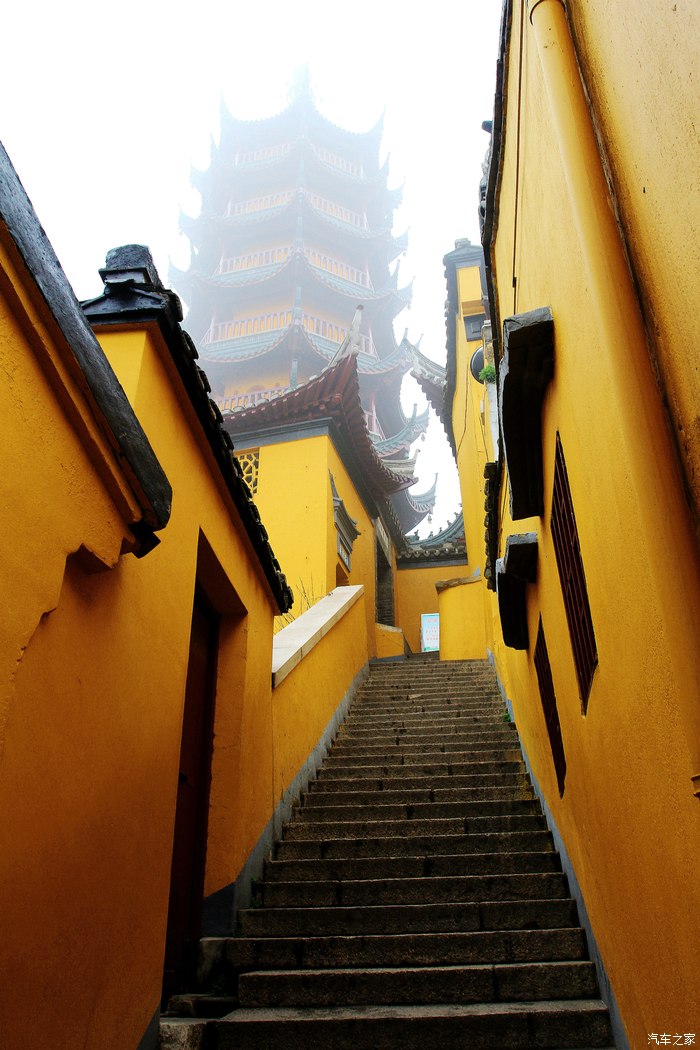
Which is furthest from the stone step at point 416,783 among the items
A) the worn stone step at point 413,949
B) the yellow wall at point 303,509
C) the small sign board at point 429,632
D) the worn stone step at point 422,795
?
the small sign board at point 429,632

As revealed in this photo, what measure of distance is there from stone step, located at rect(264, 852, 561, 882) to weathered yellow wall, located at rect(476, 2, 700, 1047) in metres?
1.05

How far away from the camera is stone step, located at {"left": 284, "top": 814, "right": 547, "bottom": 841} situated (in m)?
4.67

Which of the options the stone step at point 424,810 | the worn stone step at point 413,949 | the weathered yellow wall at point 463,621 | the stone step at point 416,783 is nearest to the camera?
the worn stone step at point 413,949

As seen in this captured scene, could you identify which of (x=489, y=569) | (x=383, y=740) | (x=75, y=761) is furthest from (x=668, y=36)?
(x=383, y=740)

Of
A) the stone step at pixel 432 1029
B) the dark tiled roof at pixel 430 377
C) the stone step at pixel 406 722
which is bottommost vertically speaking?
the stone step at pixel 432 1029

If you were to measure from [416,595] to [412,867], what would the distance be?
35.9 feet

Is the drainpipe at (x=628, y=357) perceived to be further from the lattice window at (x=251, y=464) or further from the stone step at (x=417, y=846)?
the lattice window at (x=251, y=464)

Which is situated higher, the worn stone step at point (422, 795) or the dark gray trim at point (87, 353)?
the dark gray trim at point (87, 353)

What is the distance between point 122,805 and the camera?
253 centimetres

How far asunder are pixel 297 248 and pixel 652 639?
73.1ft

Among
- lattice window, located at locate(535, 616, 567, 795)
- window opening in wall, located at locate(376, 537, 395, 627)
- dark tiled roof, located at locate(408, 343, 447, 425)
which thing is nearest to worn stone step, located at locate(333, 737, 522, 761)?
lattice window, located at locate(535, 616, 567, 795)

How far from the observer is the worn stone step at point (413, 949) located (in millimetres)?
3449

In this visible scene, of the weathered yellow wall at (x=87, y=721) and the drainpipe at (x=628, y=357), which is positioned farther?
the weathered yellow wall at (x=87, y=721)

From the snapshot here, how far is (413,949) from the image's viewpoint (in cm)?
349
